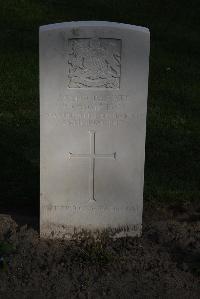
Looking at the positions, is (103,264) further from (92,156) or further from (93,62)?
(93,62)

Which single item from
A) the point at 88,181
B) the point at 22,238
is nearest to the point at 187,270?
the point at 88,181

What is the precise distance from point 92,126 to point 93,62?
0.49 metres

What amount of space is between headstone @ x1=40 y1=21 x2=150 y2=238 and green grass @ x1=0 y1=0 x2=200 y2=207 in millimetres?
882

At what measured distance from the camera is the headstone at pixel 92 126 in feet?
14.9

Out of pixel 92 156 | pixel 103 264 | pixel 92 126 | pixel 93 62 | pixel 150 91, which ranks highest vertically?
pixel 93 62

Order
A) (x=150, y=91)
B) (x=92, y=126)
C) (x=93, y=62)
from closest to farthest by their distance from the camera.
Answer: (x=93, y=62) < (x=92, y=126) < (x=150, y=91)

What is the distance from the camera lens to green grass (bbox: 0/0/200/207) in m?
6.21

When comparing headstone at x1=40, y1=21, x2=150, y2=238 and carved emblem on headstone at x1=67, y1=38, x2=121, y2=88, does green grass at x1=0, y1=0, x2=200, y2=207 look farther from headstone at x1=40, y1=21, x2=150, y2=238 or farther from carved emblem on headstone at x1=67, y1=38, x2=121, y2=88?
carved emblem on headstone at x1=67, y1=38, x2=121, y2=88

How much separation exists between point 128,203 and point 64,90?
106cm

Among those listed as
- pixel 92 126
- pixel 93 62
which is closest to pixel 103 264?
pixel 92 126

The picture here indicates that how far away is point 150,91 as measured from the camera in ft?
29.6

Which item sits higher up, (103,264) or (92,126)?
(92,126)

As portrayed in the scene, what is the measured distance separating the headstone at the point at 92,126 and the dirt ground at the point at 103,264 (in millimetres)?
170

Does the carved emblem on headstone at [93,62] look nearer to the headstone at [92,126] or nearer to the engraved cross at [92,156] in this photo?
the headstone at [92,126]
